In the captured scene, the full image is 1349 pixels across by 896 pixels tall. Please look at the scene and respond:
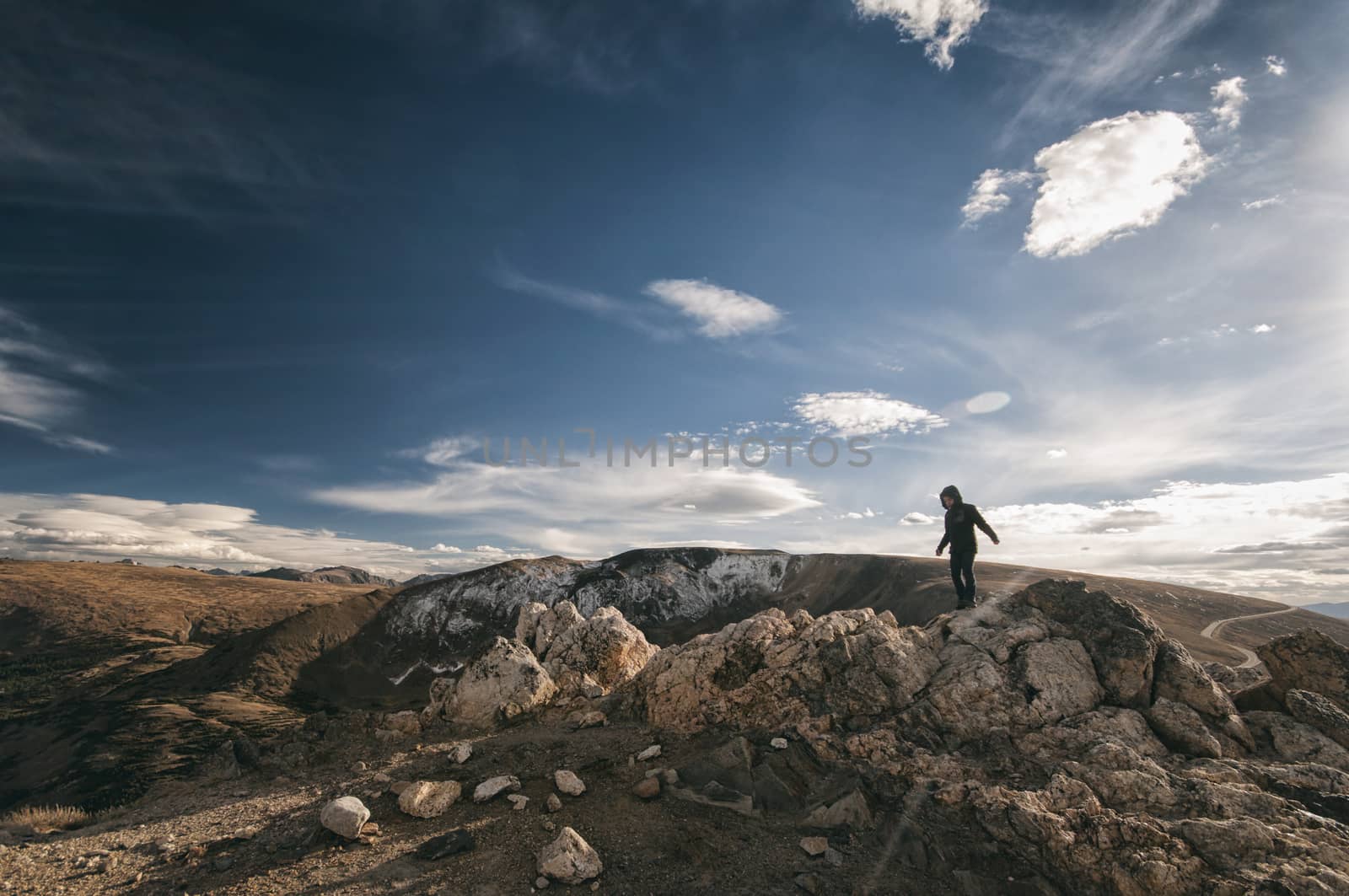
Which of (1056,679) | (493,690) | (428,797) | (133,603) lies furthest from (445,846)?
(133,603)

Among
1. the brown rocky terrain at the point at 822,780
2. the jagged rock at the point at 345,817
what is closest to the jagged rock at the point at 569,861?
the brown rocky terrain at the point at 822,780

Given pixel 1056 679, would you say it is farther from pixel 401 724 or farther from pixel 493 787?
pixel 401 724

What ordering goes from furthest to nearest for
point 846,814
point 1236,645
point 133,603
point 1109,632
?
point 133,603, point 1236,645, point 1109,632, point 846,814

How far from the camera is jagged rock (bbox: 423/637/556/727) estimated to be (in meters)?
15.3

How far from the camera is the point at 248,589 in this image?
443 ft

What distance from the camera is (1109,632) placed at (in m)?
12.6

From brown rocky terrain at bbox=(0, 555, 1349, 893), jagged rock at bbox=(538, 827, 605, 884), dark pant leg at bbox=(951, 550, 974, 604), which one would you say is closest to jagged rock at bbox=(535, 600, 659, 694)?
brown rocky terrain at bbox=(0, 555, 1349, 893)

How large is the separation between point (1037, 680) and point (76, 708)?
88.2 m

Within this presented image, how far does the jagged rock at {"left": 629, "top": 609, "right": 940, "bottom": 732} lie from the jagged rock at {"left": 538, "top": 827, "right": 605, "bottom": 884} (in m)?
5.02

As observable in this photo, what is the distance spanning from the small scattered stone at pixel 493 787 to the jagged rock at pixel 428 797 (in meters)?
0.43

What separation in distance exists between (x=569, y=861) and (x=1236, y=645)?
9885 centimetres

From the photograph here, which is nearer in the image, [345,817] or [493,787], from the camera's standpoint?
[345,817]

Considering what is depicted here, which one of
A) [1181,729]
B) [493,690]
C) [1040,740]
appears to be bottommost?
[493,690]

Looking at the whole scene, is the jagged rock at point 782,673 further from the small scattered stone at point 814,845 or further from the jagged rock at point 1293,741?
the jagged rock at point 1293,741
